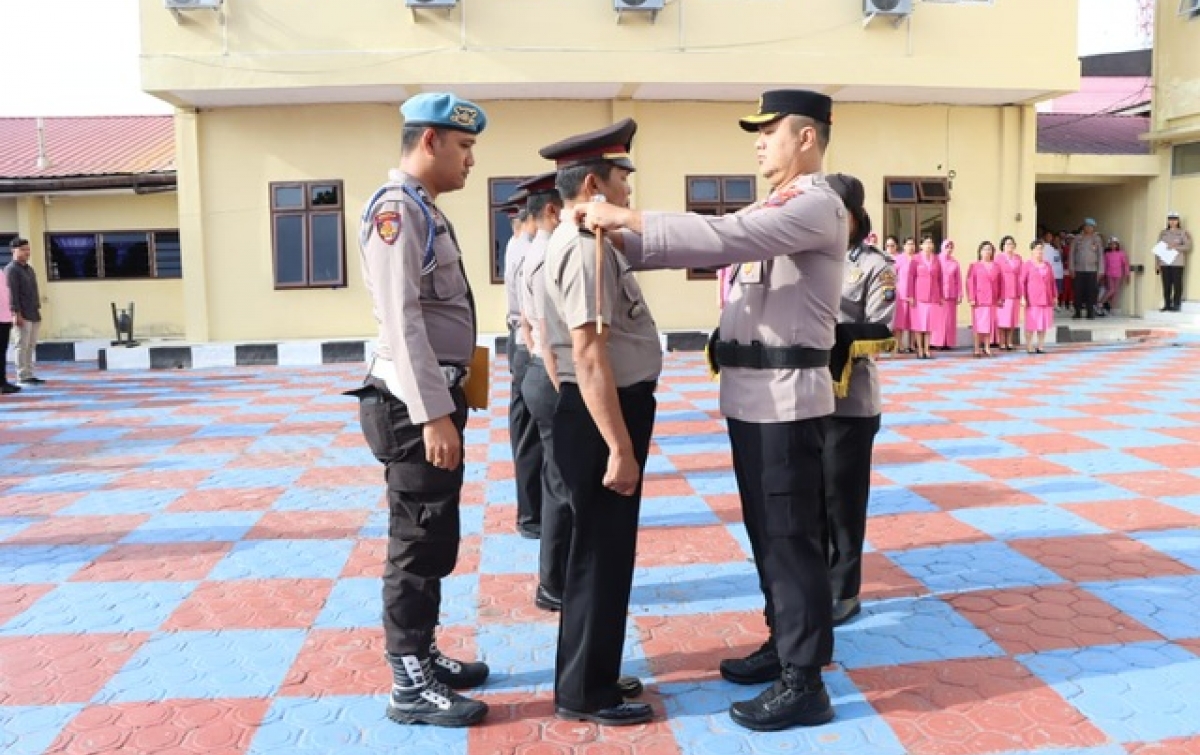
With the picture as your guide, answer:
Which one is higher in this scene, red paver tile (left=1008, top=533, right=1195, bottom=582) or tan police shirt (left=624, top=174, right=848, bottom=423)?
tan police shirt (left=624, top=174, right=848, bottom=423)

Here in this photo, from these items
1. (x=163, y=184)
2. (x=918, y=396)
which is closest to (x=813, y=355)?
(x=918, y=396)

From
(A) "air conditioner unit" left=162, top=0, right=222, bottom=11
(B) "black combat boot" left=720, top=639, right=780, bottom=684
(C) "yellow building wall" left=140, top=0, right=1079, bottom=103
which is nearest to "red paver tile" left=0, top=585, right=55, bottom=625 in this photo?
(B) "black combat boot" left=720, top=639, right=780, bottom=684

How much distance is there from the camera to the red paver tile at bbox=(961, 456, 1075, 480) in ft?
19.2

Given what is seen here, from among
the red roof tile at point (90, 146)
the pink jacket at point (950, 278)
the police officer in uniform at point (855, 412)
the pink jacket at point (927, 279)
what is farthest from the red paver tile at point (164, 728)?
the red roof tile at point (90, 146)

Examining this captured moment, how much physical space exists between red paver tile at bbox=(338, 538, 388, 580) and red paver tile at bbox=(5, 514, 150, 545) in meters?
1.27

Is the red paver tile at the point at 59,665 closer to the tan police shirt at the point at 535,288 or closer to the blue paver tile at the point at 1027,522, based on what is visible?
the tan police shirt at the point at 535,288

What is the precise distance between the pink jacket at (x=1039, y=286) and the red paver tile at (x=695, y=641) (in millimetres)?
10862

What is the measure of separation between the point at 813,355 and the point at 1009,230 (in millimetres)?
13631

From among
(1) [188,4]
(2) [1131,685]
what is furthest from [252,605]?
(1) [188,4]

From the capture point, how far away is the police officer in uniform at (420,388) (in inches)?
109

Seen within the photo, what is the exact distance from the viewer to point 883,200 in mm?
14781

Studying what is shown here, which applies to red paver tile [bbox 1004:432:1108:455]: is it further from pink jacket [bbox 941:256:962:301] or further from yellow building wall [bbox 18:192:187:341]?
yellow building wall [bbox 18:192:187:341]

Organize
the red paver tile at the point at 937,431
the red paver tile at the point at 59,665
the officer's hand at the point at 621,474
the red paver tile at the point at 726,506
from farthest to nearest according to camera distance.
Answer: the red paver tile at the point at 937,431 → the red paver tile at the point at 726,506 → the red paver tile at the point at 59,665 → the officer's hand at the point at 621,474

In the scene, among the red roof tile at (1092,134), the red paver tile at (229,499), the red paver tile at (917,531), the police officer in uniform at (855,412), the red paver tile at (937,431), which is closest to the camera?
the police officer in uniform at (855,412)
